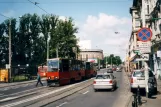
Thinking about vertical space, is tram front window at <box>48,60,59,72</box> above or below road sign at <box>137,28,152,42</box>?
below

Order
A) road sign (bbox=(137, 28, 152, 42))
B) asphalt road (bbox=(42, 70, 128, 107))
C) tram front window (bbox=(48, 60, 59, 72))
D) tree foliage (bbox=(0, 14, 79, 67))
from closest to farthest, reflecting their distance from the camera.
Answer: road sign (bbox=(137, 28, 152, 42))
asphalt road (bbox=(42, 70, 128, 107))
tram front window (bbox=(48, 60, 59, 72))
tree foliage (bbox=(0, 14, 79, 67))

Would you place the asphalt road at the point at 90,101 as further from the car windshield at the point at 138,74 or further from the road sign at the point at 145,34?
the road sign at the point at 145,34

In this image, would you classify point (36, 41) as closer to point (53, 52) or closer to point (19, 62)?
point (19, 62)

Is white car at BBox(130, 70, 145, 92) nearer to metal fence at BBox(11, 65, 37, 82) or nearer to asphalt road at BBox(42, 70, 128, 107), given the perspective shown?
asphalt road at BBox(42, 70, 128, 107)

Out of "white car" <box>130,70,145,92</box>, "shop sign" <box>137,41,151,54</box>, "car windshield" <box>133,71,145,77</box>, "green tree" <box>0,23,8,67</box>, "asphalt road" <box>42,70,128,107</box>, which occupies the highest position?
"green tree" <box>0,23,8,67</box>

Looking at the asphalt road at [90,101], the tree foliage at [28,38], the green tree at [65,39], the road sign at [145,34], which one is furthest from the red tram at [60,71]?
the tree foliage at [28,38]

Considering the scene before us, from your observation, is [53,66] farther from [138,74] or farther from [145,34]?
[145,34]

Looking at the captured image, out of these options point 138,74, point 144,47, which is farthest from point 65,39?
point 144,47

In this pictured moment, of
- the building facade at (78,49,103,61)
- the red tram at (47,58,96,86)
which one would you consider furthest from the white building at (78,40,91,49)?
the red tram at (47,58,96,86)

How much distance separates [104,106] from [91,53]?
15201cm

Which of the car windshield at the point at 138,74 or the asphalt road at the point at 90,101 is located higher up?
the car windshield at the point at 138,74

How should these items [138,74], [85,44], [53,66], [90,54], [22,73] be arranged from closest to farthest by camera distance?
[138,74] < [53,66] < [22,73] < [85,44] < [90,54]

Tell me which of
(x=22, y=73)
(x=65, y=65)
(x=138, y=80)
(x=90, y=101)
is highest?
(x=65, y=65)

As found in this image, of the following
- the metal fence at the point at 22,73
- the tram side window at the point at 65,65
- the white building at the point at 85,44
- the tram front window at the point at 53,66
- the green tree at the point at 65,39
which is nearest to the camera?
the tram front window at the point at 53,66
